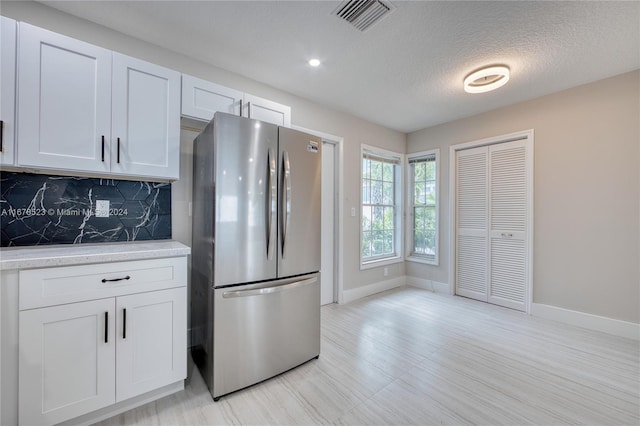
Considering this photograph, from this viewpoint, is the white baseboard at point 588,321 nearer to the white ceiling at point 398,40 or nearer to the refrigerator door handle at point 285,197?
the white ceiling at point 398,40

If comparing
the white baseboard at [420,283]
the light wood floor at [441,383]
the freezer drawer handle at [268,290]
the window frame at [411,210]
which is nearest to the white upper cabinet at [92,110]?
the freezer drawer handle at [268,290]

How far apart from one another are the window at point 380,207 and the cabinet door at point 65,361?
3.00 meters

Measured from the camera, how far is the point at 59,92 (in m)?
1.58

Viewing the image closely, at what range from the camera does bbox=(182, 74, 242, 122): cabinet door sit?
2.06 metres

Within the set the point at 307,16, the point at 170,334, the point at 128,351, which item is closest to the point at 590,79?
the point at 307,16

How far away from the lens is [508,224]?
3.46 m

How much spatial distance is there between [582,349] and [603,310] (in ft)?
2.32

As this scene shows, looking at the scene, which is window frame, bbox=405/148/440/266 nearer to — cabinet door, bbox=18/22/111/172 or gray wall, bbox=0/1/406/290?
gray wall, bbox=0/1/406/290

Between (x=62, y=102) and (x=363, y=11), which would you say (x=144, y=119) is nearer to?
(x=62, y=102)

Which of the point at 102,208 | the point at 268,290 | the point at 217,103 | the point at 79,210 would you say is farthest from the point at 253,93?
the point at 268,290

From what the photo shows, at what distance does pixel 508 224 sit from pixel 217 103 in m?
3.74

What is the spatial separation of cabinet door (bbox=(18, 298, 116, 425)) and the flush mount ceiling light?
11.3 feet

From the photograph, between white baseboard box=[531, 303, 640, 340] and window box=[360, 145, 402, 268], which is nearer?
white baseboard box=[531, 303, 640, 340]

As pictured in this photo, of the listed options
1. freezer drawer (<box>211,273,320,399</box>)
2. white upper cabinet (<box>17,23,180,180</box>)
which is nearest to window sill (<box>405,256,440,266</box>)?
freezer drawer (<box>211,273,320,399</box>)
